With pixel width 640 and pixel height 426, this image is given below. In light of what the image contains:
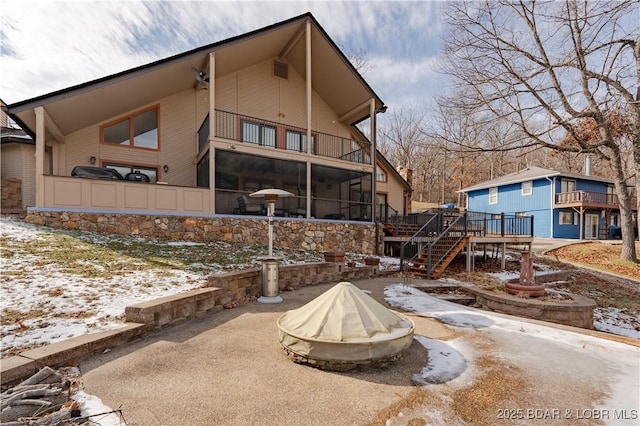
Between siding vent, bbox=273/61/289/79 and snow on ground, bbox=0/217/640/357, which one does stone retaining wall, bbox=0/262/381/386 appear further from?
siding vent, bbox=273/61/289/79

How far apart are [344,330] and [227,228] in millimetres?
8319

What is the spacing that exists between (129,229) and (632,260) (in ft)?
71.6

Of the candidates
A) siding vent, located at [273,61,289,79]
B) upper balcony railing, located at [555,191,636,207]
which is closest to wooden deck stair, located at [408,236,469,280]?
siding vent, located at [273,61,289,79]

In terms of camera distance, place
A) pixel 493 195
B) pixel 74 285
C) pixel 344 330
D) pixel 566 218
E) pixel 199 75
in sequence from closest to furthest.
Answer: pixel 344 330 < pixel 74 285 < pixel 199 75 < pixel 566 218 < pixel 493 195

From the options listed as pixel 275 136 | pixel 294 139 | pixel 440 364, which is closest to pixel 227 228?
pixel 275 136

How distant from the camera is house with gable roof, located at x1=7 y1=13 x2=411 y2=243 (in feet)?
31.1

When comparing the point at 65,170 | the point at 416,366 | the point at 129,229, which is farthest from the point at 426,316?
the point at 65,170

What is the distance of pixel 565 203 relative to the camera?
23203mm

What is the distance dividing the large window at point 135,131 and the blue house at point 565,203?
24.2 meters

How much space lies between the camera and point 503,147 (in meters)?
15.8

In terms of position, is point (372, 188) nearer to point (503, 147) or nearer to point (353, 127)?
point (353, 127)

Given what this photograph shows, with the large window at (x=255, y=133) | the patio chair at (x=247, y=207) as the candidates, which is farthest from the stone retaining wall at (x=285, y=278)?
the large window at (x=255, y=133)

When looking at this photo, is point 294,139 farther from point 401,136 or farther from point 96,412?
point 401,136

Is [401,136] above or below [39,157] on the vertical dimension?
above
